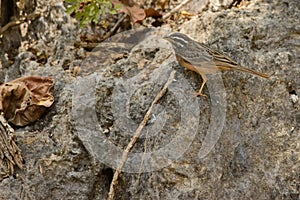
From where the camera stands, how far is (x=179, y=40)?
16.2 feet

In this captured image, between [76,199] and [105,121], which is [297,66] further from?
[76,199]

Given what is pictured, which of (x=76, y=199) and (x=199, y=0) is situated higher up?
(x=199, y=0)

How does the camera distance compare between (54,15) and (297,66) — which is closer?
(297,66)

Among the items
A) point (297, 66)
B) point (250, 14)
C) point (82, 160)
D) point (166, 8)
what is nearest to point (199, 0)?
point (166, 8)

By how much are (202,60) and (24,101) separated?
5.16 feet

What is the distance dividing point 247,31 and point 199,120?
99cm

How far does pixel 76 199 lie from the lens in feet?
15.3

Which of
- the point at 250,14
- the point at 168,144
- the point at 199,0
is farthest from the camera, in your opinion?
Result: the point at 199,0

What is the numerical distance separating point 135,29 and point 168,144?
68.6 inches

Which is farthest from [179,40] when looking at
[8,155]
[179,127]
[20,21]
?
[20,21]

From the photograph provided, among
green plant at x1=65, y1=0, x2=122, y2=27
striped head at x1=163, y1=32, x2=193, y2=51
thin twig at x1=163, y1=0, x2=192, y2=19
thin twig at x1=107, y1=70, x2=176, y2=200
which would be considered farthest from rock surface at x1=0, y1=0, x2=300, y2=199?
thin twig at x1=163, y1=0, x2=192, y2=19

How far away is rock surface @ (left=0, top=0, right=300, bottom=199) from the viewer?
448cm

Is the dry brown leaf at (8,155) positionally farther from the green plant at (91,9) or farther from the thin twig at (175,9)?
the thin twig at (175,9)

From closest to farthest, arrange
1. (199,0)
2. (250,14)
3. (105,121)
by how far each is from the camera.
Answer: (105,121)
(250,14)
(199,0)
